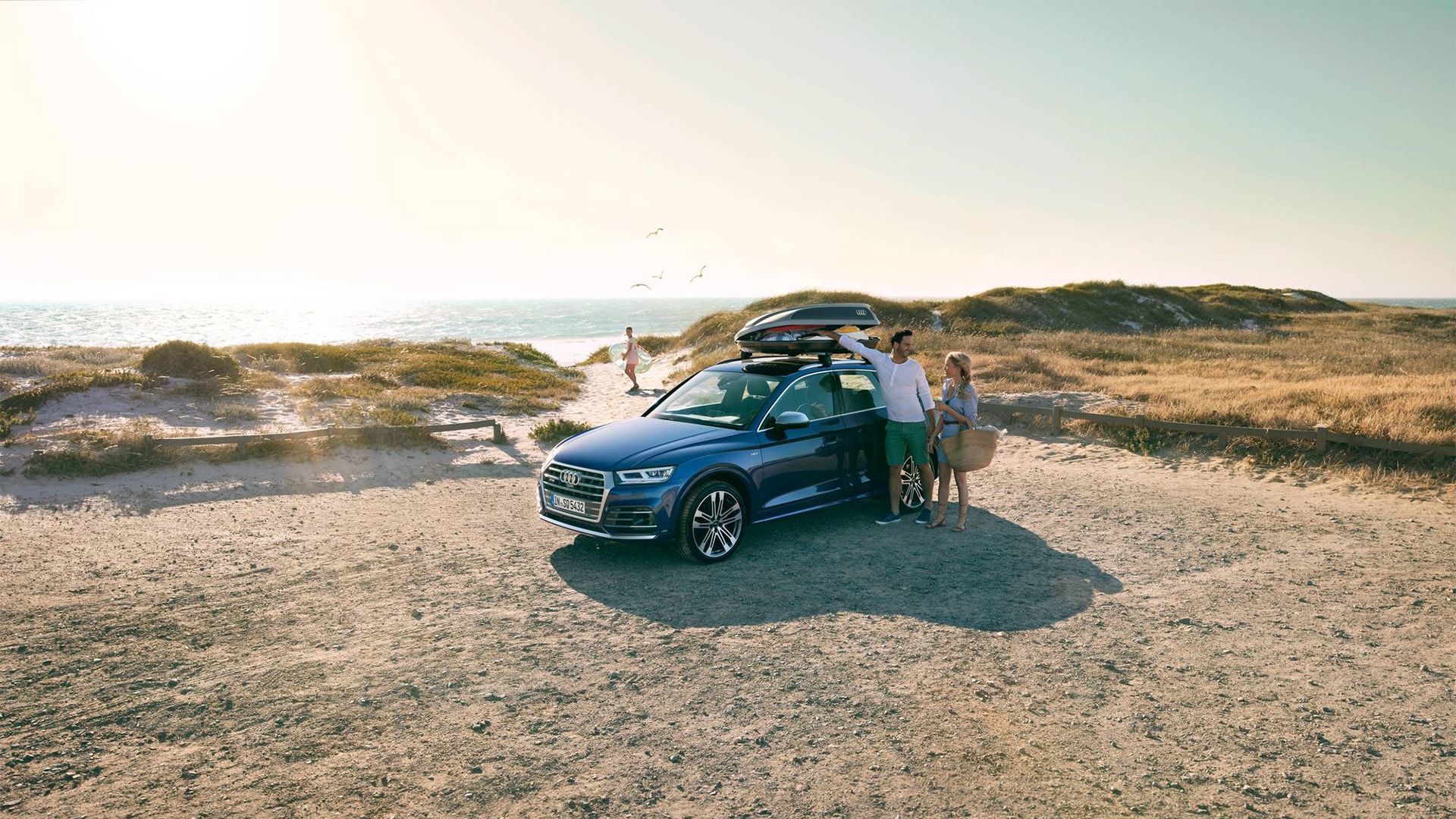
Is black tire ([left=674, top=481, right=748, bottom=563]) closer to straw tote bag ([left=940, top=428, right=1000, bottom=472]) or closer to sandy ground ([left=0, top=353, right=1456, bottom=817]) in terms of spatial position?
sandy ground ([left=0, top=353, right=1456, bottom=817])

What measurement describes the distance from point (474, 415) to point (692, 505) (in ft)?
43.3

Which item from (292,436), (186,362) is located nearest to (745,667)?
(292,436)

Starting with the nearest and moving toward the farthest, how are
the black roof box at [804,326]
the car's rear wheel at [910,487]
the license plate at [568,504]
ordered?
the license plate at [568,504]
the black roof box at [804,326]
the car's rear wheel at [910,487]

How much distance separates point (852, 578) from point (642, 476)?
86.5 inches

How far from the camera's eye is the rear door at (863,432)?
905 cm

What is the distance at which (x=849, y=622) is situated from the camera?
6410 millimetres

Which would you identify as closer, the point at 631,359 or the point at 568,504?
the point at 568,504

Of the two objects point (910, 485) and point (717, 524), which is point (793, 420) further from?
point (910, 485)

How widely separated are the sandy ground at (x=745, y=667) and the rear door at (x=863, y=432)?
1.86 feet

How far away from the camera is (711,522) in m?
7.87

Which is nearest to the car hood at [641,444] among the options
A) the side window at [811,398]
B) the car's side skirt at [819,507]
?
the side window at [811,398]

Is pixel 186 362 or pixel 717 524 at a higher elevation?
pixel 186 362

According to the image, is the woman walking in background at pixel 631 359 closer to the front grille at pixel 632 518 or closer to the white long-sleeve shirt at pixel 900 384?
the white long-sleeve shirt at pixel 900 384

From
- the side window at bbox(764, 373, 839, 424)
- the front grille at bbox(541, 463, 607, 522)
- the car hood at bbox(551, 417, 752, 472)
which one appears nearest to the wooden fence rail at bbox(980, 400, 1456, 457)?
the side window at bbox(764, 373, 839, 424)
